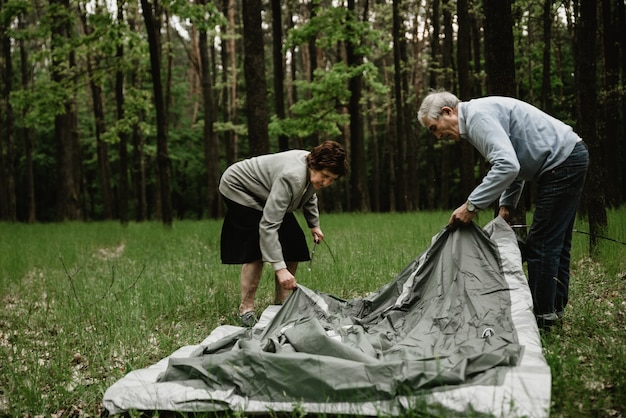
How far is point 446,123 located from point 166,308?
11.7ft

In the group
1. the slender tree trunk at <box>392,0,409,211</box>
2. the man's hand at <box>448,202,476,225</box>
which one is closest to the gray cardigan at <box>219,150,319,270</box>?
the man's hand at <box>448,202,476,225</box>

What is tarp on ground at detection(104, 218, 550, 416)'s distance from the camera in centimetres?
299

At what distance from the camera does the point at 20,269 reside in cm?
890

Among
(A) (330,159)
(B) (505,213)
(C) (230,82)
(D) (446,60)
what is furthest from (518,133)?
(C) (230,82)

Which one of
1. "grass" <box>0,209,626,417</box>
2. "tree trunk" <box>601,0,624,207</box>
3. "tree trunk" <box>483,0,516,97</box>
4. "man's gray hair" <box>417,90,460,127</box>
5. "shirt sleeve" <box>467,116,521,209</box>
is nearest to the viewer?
"grass" <box>0,209,626,417</box>

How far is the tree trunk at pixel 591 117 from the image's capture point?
7.25 m

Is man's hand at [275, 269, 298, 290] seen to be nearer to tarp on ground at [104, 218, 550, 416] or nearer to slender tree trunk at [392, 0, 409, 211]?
tarp on ground at [104, 218, 550, 416]

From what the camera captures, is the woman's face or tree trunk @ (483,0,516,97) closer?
the woman's face

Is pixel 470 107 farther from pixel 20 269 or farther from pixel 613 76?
pixel 613 76

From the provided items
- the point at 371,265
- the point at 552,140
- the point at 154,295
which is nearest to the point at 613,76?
the point at 371,265

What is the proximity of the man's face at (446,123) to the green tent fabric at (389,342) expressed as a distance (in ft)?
2.67

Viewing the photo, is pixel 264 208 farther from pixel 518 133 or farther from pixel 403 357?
pixel 518 133

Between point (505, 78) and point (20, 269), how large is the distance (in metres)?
7.60

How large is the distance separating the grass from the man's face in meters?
1.61
